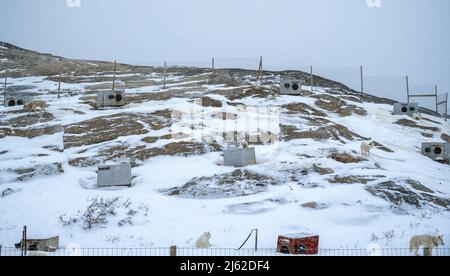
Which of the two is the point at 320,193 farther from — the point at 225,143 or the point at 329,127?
the point at 329,127

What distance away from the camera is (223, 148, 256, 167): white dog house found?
2345cm

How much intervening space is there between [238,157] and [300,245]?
10.2m

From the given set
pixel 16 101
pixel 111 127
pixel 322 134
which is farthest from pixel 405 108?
pixel 16 101

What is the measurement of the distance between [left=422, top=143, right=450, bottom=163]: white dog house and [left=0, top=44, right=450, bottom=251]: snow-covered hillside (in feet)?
2.87

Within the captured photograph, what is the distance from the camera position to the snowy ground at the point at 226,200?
15.6m

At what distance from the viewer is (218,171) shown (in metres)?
22.9

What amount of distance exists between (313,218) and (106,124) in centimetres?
1883

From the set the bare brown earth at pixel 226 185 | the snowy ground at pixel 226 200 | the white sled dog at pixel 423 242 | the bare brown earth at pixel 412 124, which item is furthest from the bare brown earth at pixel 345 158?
the bare brown earth at pixel 412 124

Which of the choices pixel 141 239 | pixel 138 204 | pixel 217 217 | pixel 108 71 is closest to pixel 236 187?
pixel 217 217

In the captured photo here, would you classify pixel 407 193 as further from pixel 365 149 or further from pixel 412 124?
pixel 412 124

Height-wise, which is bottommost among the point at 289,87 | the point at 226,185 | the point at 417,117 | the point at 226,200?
the point at 226,200

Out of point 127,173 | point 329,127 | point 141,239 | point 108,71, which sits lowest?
point 141,239

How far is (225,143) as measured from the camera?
2792 cm

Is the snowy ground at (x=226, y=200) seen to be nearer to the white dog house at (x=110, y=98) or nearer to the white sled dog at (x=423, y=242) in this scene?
the white sled dog at (x=423, y=242)
